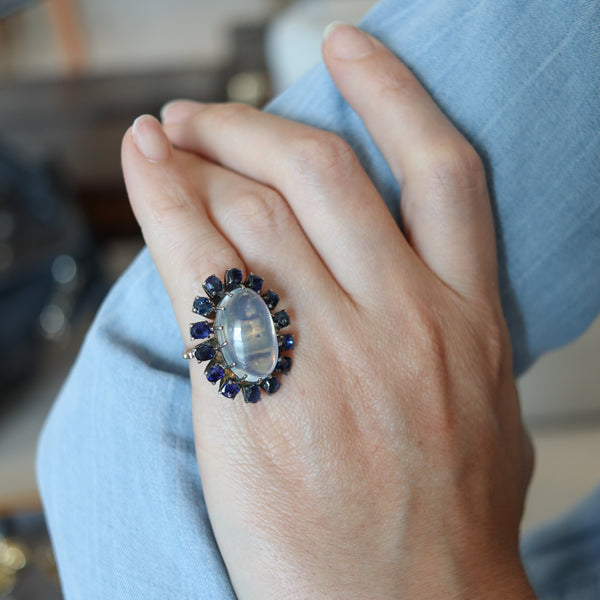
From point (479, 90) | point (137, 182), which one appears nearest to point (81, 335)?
point (137, 182)

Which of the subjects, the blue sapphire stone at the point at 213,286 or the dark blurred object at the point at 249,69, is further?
the dark blurred object at the point at 249,69

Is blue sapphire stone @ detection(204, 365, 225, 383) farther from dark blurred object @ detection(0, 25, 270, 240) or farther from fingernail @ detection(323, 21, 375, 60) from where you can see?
dark blurred object @ detection(0, 25, 270, 240)

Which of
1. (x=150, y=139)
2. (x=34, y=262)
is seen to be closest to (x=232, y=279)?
(x=150, y=139)

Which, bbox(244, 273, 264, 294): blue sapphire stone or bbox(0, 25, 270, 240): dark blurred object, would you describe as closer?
bbox(244, 273, 264, 294): blue sapphire stone

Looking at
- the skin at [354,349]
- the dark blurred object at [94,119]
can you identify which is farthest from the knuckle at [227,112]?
the dark blurred object at [94,119]

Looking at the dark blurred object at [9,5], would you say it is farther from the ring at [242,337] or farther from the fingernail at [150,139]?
the ring at [242,337]

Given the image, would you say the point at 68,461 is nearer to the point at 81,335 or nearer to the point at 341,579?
the point at 341,579

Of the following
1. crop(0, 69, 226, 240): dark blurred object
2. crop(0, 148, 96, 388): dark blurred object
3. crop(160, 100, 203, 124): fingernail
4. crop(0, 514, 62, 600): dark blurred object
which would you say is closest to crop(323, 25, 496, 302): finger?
crop(160, 100, 203, 124): fingernail
